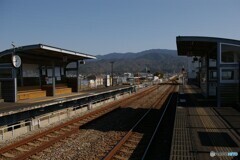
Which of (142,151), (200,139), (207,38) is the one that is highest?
(207,38)

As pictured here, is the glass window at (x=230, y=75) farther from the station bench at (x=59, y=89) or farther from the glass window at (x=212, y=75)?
the station bench at (x=59, y=89)

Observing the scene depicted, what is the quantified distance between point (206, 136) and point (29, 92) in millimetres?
13617

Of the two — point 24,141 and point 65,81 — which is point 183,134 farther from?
point 65,81

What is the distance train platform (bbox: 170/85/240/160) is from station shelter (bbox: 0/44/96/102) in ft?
33.9

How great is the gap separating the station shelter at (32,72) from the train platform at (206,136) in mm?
10348

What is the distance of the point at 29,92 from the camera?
19281 millimetres

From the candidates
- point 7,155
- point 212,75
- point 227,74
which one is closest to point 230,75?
point 227,74

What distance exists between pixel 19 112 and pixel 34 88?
24.1ft

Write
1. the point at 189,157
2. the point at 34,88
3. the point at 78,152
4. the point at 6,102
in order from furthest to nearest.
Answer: the point at 34,88
the point at 6,102
the point at 78,152
the point at 189,157

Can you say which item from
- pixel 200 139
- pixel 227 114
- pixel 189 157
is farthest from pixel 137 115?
pixel 189 157

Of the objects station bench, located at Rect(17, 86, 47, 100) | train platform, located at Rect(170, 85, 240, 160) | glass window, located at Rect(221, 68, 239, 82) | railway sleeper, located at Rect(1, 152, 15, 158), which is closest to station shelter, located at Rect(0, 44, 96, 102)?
station bench, located at Rect(17, 86, 47, 100)

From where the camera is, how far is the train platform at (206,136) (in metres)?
7.78

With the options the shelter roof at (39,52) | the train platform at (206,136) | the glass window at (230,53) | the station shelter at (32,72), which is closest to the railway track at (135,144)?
the train platform at (206,136)

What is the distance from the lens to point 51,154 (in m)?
9.81
